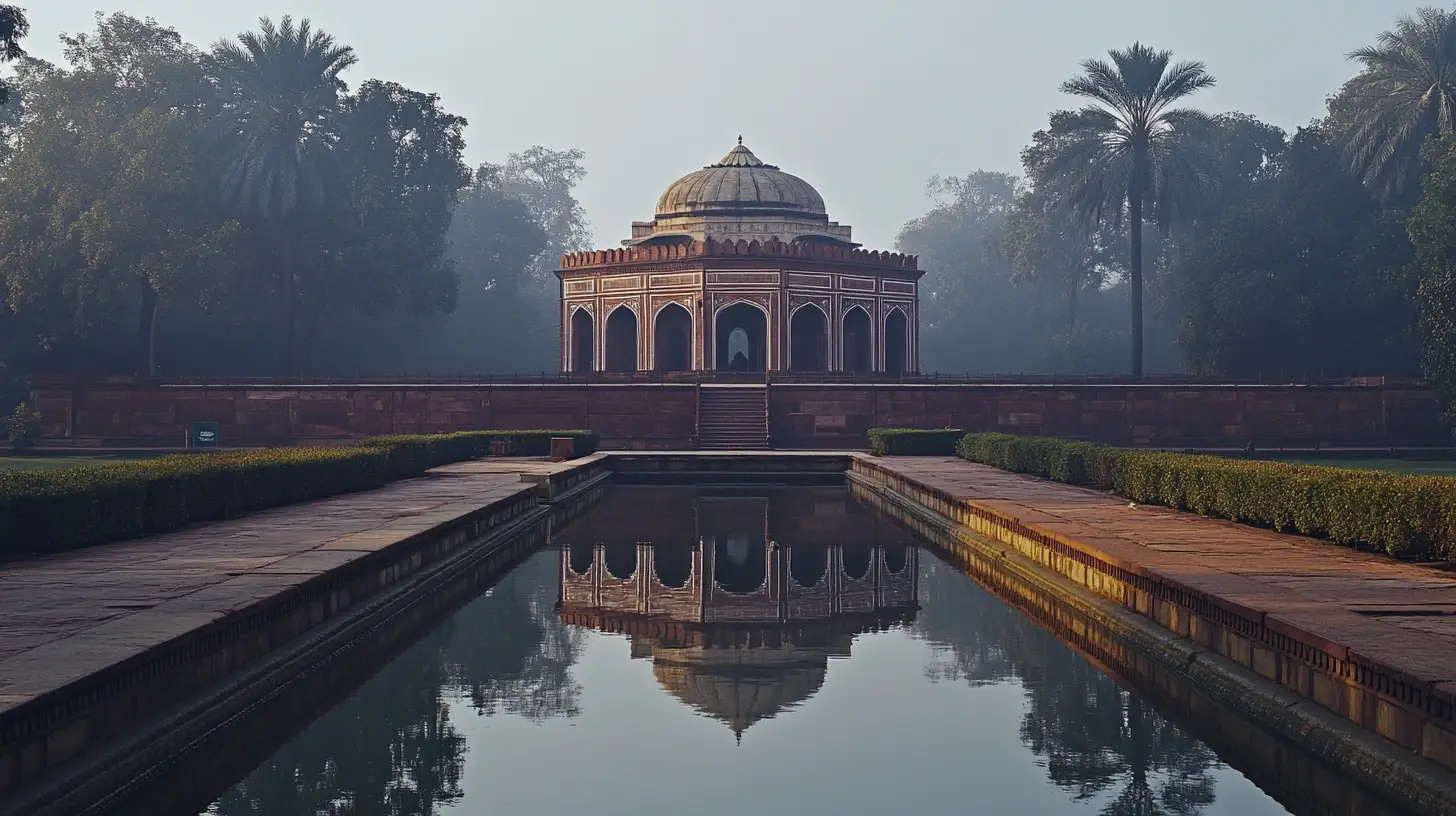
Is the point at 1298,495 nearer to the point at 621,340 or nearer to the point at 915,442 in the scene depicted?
the point at 915,442

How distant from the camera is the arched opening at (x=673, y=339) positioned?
148 feet

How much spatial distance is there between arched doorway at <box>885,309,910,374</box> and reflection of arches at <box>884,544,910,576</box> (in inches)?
1199

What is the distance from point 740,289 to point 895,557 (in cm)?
2911

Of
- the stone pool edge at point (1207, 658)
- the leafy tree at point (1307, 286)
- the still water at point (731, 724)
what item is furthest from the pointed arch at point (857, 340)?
the still water at point (731, 724)

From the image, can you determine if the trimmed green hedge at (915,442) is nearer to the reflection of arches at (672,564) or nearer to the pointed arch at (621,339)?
the reflection of arches at (672,564)

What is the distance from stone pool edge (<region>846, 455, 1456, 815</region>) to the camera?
6109 millimetres

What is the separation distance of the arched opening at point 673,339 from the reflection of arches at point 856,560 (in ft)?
91.0

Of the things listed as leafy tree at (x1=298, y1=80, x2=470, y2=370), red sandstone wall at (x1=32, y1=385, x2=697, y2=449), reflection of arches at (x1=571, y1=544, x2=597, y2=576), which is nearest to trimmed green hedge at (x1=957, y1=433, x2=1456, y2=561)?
reflection of arches at (x1=571, y1=544, x2=597, y2=576)

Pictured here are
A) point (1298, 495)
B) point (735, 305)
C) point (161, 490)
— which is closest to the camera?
point (1298, 495)

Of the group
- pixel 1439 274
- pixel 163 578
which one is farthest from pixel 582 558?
pixel 1439 274

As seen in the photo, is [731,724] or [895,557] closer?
[731,724]

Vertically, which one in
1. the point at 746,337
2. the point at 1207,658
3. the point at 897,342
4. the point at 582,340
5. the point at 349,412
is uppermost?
the point at 746,337

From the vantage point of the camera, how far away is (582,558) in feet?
49.3

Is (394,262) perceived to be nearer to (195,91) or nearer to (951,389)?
(195,91)
